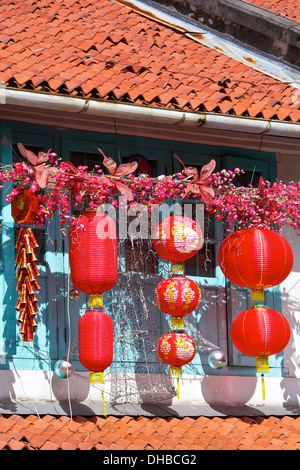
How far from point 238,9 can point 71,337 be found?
427cm

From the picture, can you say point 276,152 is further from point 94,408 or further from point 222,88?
point 94,408

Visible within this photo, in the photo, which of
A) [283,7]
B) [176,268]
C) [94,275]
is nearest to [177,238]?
[176,268]

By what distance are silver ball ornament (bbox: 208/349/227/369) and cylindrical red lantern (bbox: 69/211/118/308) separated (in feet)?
3.93

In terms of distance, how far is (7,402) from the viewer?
31.6ft

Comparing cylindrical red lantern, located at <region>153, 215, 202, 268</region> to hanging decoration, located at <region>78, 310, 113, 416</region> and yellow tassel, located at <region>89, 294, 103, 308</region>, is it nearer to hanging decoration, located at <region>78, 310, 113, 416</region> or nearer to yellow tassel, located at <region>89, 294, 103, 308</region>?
yellow tassel, located at <region>89, 294, 103, 308</region>

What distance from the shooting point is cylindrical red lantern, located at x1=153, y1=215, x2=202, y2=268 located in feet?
32.8

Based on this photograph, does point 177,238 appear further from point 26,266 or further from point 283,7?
point 283,7

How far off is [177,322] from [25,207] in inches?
64.5

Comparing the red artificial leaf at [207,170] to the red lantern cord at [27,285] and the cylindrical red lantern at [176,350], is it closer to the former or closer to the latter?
the cylindrical red lantern at [176,350]

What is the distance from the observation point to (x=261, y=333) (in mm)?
10109

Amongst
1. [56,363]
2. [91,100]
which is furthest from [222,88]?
[56,363]

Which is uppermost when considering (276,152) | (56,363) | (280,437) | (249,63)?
(249,63)

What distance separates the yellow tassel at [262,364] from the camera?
10258 millimetres

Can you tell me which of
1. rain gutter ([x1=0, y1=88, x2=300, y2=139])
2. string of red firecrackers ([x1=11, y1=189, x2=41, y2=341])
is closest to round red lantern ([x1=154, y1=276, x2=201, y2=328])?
string of red firecrackers ([x1=11, y1=189, x2=41, y2=341])
